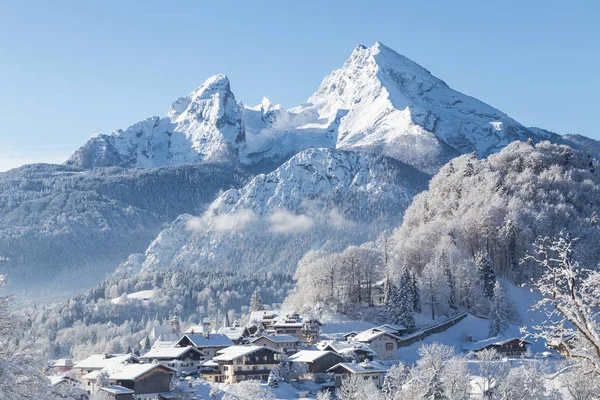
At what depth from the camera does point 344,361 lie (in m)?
105

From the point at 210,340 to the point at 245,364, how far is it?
49.0 ft

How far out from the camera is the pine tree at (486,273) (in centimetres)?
13338

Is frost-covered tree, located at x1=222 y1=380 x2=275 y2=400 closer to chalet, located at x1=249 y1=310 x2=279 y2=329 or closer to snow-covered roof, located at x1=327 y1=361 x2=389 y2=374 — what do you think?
snow-covered roof, located at x1=327 y1=361 x2=389 y2=374

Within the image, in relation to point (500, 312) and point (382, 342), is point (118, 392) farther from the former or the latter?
point (500, 312)

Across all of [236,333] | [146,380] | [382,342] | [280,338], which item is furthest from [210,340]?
[382,342]

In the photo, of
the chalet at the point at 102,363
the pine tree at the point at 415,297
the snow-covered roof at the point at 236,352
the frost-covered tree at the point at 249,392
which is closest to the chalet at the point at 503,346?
the pine tree at the point at 415,297

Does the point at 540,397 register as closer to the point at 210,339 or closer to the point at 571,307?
the point at 571,307

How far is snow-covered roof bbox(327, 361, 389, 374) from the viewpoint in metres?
98.7

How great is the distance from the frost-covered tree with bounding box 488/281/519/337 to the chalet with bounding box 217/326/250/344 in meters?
35.5

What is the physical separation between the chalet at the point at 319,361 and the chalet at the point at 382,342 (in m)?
7.58

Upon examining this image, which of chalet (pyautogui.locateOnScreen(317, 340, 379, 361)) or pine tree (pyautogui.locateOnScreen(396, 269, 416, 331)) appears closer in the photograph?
chalet (pyautogui.locateOnScreen(317, 340, 379, 361))

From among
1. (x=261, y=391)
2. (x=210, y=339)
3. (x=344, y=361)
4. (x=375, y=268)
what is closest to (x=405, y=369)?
(x=344, y=361)

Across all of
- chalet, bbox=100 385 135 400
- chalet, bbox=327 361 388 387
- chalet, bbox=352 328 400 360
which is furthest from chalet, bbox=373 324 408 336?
chalet, bbox=100 385 135 400

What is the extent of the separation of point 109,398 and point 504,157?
10577 cm
